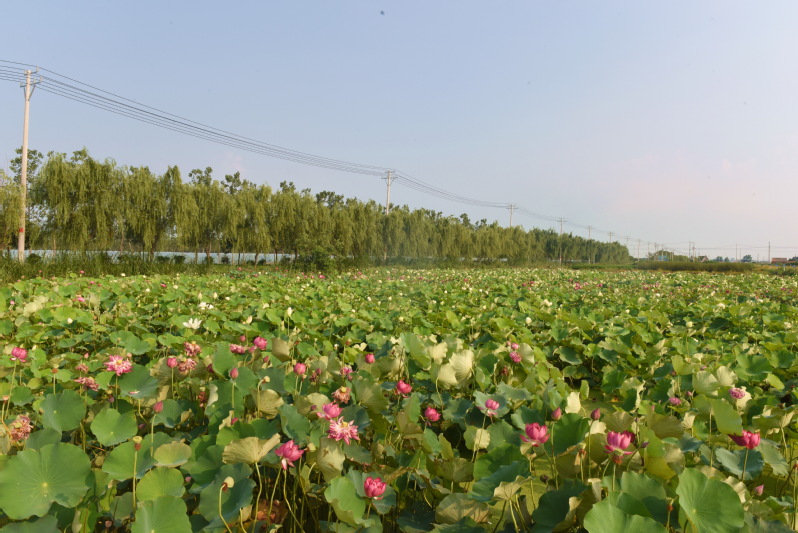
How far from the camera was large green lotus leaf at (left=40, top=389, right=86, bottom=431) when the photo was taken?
124 centimetres

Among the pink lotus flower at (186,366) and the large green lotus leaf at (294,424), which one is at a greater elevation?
the pink lotus flower at (186,366)

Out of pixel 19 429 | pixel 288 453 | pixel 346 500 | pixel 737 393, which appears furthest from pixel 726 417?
pixel 19 429

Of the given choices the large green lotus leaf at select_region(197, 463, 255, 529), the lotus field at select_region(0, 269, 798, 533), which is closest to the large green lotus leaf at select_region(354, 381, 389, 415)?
the lotus field at select_region(0, 269, 798, 533)

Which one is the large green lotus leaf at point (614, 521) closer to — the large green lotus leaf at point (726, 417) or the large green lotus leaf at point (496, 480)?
the large green lotus leaf at point (496, 480)

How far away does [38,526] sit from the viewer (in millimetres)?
902

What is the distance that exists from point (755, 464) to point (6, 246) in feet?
61.0

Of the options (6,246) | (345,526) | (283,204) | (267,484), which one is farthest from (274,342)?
(283,204)

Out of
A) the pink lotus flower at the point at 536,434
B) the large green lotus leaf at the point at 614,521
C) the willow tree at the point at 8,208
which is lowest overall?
the large green lotus leaf at the point at 614,521

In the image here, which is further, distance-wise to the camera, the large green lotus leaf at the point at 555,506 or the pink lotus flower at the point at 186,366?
the pink lotus flower at the point at 186,366

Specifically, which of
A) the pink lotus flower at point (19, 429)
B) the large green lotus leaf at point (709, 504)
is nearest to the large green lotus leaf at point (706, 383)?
the large green lotus leaf at point (709, 504)

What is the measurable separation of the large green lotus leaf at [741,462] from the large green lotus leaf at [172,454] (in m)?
1.34

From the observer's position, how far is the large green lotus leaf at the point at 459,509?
0.96 meters

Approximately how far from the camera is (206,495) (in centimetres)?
98

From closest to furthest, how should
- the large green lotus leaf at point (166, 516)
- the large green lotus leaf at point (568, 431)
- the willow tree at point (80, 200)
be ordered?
the large green lotus leaf at point (166, 516) → the large green lotus leaf at point (568, 431) → the willow tree at point (80, 200)
